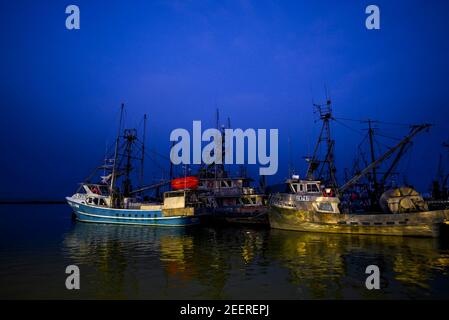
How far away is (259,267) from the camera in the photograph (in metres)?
17.2

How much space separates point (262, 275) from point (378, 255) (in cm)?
1017

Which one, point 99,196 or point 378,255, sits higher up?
point 99,196

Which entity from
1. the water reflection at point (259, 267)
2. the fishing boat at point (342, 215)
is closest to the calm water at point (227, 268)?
the water reflection at point (259, 267)

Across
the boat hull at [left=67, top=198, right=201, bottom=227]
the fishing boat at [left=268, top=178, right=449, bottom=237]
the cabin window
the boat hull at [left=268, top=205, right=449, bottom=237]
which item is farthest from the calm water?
the boat hull at [left=67, top=198, right=201, bottom=227]

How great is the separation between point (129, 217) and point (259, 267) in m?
29.6

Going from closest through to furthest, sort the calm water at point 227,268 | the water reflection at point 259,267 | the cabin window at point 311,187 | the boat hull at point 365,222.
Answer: the calm water at point 227,268 < the water reflection at point 259,267 < the boat hull at point 365,222 < the cabin window at point 311,187

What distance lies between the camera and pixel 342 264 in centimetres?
1770

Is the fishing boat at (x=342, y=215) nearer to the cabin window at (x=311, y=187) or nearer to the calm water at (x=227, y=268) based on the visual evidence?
the cabin window at (x=311, y=187)

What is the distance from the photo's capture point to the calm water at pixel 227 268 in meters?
12.6

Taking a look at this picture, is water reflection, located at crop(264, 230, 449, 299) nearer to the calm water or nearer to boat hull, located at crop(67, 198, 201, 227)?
the calm water

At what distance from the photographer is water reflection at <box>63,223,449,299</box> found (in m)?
12.7

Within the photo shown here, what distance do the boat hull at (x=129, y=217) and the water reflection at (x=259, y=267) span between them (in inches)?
467
